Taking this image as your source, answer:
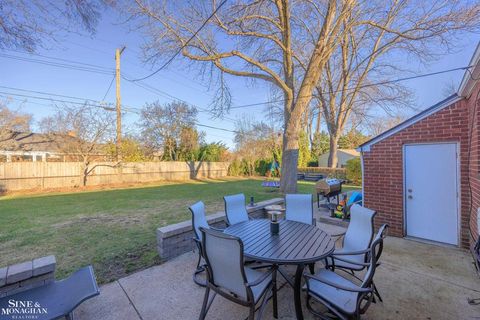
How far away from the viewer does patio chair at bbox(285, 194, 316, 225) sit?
12.8 feet

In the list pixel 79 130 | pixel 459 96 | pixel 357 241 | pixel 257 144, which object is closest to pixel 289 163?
pixel 459 96

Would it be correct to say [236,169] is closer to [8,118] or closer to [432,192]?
[8,118]

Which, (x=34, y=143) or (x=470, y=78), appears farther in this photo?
(x=34, y=143)

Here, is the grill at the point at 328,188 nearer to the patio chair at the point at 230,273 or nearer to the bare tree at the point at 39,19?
the patio chair at the point at 230,273

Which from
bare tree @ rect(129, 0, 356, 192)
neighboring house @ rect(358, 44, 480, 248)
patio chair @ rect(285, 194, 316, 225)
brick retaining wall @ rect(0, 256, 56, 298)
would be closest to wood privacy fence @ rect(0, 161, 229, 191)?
bare tree @ rect(129, 0, 356, 192)

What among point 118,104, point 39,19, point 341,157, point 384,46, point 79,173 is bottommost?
point 79,173

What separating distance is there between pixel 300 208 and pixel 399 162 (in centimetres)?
256

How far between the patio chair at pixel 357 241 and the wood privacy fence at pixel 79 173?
13598mm

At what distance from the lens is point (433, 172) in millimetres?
4273

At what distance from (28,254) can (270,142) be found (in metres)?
19.5

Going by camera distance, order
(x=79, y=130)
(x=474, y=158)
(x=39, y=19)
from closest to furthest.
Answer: (x=39, y=19)
(x=474, y=158)
(x=79, y=130)

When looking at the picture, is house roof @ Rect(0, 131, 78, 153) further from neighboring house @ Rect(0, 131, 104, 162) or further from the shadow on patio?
the shadow on patio

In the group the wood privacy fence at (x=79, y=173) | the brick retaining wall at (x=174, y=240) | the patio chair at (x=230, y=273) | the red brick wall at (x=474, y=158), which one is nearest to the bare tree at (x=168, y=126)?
the wood privacy fence at (x=79, y=173)

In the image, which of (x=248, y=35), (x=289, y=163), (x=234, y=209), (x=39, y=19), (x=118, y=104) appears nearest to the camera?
(x=39, y=19)
